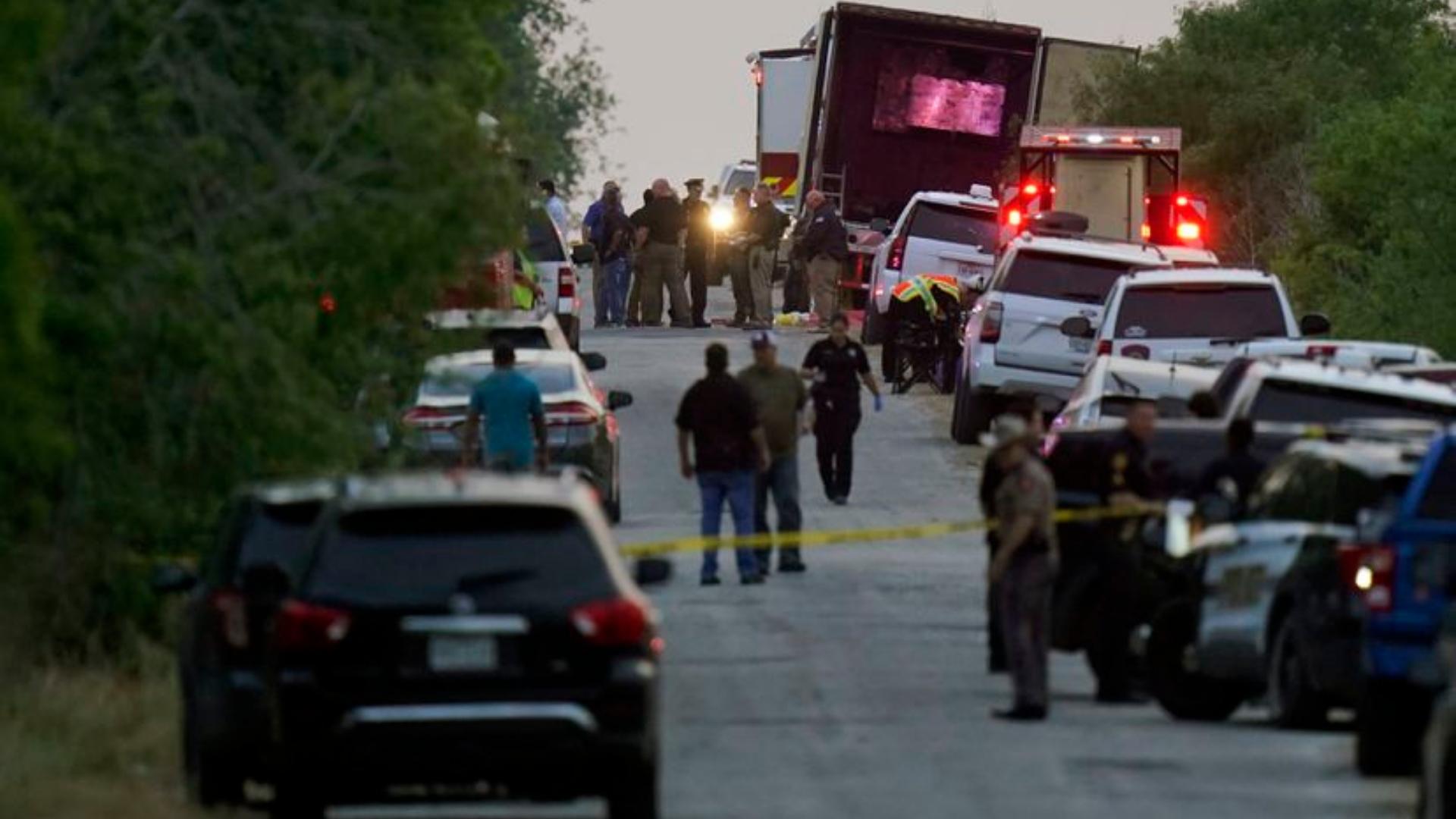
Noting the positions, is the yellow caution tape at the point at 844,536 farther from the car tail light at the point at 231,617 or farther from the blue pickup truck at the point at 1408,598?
the car tail light at the point at 231,617

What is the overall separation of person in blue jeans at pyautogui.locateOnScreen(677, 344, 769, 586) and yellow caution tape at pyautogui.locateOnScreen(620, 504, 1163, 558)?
0.52 ft

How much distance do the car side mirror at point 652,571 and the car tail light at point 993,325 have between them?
66.6 feet

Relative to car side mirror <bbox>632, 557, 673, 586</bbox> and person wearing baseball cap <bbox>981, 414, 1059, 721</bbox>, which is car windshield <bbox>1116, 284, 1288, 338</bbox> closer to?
person wearing baseball cap <bbox>981, 414, 1059, 721</bbox>

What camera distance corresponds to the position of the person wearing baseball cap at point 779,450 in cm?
2855

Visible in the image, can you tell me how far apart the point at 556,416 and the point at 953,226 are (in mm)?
16546

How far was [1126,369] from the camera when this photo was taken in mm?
30547

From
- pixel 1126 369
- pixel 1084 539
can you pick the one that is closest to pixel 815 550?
pixel 1126 369

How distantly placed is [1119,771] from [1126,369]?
41.1ft

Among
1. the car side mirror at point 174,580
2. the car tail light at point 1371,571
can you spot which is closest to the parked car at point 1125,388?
the car tail light at point 1371,571

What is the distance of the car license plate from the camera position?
48.9ft

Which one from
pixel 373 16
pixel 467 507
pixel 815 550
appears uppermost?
pixel 373 16

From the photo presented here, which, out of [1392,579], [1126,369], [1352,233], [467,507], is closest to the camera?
[467,507]

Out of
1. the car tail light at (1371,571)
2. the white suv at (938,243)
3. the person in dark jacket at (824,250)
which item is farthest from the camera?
the person in dark jacket at (824,250)

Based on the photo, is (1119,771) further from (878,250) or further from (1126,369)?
(878,250)
